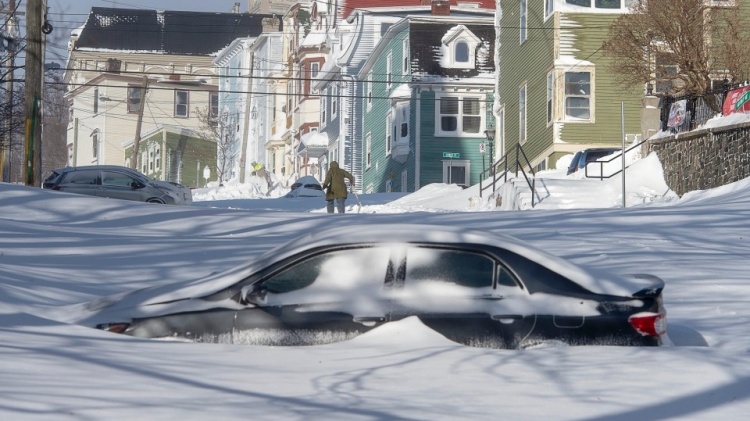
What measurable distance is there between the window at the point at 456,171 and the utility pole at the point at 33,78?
30.4m

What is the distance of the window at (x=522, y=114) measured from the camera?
153ft

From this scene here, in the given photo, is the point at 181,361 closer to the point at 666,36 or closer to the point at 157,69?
the point at 666,36

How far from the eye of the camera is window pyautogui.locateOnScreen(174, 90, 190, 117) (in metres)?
101

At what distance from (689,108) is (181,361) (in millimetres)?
25955

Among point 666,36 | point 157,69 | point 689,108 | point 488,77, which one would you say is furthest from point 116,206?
point 157,69

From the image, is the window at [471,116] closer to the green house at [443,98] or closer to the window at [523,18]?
the green house at [443,98]

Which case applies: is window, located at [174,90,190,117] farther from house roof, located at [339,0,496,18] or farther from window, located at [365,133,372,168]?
window, located at [365,133,372,168]

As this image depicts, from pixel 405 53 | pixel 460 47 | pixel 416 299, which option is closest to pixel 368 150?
pixel 405 53

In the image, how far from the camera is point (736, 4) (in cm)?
3872

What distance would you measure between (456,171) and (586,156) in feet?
64.2

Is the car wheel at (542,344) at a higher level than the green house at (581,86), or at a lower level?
lower

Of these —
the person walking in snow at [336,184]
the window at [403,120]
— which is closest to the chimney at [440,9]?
the window at [403,120]

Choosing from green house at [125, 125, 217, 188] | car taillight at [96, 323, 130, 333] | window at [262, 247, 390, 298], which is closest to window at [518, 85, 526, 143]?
window at [262, 247, 390, 298]

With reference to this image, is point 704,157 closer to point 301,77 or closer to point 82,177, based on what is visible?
point 82,177
